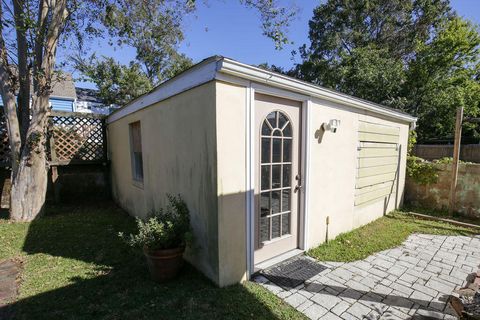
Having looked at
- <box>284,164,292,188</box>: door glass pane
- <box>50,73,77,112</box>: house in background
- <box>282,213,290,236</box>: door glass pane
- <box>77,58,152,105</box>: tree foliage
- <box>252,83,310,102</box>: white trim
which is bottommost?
<box>282,213,290,236</box>: door glass pane

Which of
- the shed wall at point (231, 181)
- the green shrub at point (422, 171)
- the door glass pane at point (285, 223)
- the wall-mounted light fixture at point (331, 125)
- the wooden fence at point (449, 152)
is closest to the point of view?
the shed wall at point (231, 181)

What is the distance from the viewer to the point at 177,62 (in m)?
14.9

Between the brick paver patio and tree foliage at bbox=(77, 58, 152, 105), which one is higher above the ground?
tree foliage at bbox=(77, 58, 152, 105)

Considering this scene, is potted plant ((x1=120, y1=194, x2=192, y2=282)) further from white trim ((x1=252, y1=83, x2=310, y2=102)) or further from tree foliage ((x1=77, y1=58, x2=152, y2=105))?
tree foliage ((x1=77, y1=58, x2=152, y2=105))

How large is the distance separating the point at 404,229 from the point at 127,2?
8.56 m

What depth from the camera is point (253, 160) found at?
286 cm

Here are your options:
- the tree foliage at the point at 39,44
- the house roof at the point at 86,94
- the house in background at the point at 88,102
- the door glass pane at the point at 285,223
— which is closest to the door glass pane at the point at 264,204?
the door glass pane at the point at 285,223

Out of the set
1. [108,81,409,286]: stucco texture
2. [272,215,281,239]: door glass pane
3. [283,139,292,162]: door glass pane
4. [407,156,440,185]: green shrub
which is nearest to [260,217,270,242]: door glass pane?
[272,215,281,239]: door glass pane

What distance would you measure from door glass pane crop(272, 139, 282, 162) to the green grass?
1604mm

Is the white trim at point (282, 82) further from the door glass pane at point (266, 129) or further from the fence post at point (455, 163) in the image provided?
the fence post at point (455, 163)

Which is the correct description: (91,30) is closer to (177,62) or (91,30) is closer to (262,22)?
(262,22)

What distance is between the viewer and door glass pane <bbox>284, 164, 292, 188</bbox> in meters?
3.36

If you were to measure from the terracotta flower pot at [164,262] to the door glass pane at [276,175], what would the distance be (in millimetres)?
1487

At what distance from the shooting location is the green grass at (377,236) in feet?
11.9
